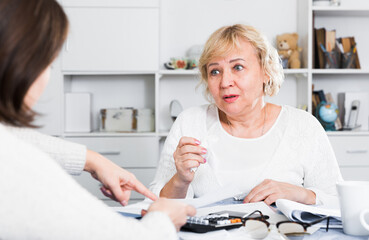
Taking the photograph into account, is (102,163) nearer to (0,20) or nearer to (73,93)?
(0,20)

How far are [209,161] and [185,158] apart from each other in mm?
329

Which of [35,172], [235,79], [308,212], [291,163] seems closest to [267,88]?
[235,79]

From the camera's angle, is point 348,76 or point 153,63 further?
point 348,76

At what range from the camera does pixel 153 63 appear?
3021 millimetres

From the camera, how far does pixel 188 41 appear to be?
10.9 ft

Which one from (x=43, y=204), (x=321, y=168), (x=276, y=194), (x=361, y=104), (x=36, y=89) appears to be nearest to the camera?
(x=43, y=204)

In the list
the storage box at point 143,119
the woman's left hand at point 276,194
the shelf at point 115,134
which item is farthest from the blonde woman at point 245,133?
the storage box at point 143,119

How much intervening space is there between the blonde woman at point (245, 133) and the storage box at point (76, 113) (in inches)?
58.0

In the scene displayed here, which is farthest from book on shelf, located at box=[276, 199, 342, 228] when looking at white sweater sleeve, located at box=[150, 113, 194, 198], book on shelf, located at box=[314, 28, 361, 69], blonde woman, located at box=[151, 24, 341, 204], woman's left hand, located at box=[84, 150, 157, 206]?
book on shelf, located at box=[314, 28, 361, 69]

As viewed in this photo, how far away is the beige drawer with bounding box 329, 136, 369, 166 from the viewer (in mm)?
2936

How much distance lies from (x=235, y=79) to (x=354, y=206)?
2.92 feet

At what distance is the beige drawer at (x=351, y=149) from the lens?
2936 mm

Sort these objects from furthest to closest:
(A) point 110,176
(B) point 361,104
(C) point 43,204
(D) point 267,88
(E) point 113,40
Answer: (B) point 361,104, (E) point 113,40, (D) point 267,88, (A) point 110,176, (C) point 43,204

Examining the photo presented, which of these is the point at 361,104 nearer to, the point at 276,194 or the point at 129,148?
the point at 129,148
